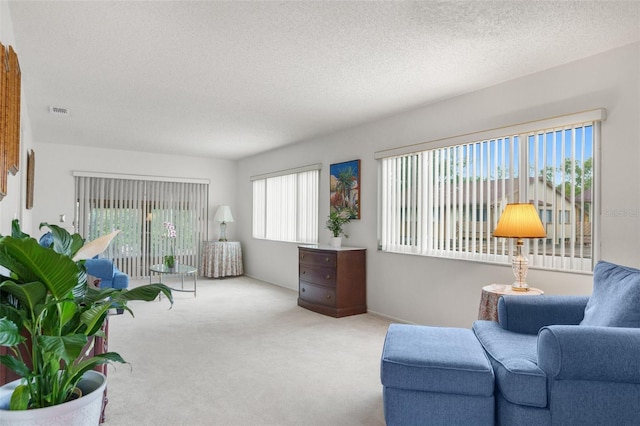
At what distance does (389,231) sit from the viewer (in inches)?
191

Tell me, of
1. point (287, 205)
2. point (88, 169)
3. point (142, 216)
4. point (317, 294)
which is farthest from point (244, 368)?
point (88, 169)

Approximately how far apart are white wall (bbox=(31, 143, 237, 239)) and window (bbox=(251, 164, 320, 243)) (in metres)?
1.03

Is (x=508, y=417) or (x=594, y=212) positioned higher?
(x=594, y=212)

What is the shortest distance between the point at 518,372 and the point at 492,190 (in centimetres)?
219

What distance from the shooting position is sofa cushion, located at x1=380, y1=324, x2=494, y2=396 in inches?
76.7

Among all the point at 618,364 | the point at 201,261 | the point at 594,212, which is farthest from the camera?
the point at 201,261

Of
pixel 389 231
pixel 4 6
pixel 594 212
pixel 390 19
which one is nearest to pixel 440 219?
pixel 389 231

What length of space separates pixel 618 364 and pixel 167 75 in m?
3.67

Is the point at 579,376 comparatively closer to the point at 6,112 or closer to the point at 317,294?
the point at 6,112

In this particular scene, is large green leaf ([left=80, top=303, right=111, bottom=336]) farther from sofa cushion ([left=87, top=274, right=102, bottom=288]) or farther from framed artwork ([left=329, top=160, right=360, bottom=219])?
framed artwork ([left=329, top=160, right=360, bottom=219])

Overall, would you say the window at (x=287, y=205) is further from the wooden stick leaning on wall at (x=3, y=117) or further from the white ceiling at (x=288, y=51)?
the wooden stick leaning on wall at (x=3, y=117)

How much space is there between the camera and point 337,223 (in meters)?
5.34

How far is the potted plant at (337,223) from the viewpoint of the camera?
17.5 feet

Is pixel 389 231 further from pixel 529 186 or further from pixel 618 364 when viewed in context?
pixel 618 364
